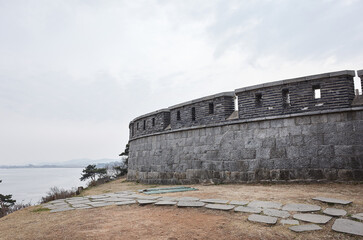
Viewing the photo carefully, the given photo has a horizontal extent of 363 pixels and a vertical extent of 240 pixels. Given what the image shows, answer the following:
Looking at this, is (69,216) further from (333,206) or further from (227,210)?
(333,206)

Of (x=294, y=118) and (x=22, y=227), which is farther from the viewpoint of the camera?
(x=294, y=118)

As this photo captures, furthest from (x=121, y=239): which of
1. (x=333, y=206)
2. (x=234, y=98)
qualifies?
(x=234, y=98)

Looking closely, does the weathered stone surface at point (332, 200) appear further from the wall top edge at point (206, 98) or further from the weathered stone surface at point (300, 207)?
the wall top edge at point (206, 98)

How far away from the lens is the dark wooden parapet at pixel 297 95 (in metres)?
6.83

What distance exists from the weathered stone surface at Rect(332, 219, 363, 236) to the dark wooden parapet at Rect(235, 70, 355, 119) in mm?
4294

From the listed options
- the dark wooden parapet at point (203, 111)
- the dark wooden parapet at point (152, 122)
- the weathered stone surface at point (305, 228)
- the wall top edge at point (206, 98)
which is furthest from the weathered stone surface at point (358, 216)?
the dark wooden parapet at point (152, 122)

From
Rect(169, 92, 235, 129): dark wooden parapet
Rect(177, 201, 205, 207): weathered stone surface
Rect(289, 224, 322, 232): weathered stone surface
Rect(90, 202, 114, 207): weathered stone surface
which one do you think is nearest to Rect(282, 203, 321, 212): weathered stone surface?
Rect(289, 224, 322, 232): weathered stone surface

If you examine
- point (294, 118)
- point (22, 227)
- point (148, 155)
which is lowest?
point (22, 227)

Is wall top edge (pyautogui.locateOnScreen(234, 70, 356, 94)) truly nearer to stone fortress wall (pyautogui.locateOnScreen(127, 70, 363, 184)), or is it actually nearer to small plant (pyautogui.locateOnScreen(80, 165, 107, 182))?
stone fortress wall (pyautogui.locateOnScreen(127, 70, 363, 184))

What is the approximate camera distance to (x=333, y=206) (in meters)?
4.20

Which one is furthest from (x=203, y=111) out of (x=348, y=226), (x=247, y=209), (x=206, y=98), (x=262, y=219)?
(x=348, y=226)

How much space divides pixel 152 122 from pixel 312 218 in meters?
9.27

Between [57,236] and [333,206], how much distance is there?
14.3 ft

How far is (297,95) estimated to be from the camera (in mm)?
7391
